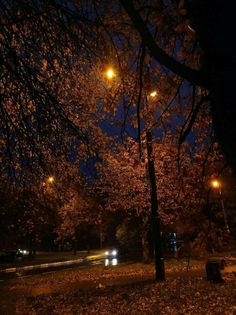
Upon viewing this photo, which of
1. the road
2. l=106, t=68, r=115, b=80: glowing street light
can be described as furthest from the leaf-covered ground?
the road

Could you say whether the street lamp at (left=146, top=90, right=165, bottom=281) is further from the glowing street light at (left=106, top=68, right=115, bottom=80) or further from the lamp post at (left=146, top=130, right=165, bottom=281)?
the glowing street light at (left=106, top=68, right=115, bottom=80)

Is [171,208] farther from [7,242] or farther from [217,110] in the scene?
[217,110]

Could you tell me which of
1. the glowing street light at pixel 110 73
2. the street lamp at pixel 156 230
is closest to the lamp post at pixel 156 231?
the street lamp at pixel 156 230

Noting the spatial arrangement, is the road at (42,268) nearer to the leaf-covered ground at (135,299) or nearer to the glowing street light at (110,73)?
the leaf-covered ground at (135,299)

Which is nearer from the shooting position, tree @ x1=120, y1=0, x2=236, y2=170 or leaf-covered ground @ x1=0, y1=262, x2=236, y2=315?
tree @ x1=120, y1=0, x2=236, y2=170

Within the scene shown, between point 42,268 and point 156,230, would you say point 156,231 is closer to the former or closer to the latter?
point 156,230

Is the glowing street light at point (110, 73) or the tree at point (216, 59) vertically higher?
the glowing street light at point (110, 73)

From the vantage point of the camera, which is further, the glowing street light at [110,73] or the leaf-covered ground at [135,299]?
the leaf-covered ground at [135,299]

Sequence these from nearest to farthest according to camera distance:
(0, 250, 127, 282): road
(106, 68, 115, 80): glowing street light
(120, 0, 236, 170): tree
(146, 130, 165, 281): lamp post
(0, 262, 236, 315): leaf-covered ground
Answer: (120, 0, 236, 170): tree
(106, 68, 115, 80): glowing street light
(0, 262, 236, 315): leaf-covered ground
(146, 130, 165, 281): lamp post
(0, 250, 127, 282): road

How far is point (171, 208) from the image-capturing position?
30953mm

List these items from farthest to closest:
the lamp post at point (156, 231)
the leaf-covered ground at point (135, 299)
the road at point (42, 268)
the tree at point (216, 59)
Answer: the road at point (42, 268) < the lamp post at point (156, 231) < the leaf-covered ground at point (135, 299) < the tree at point (216, 59)

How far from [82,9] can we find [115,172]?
1025 inches

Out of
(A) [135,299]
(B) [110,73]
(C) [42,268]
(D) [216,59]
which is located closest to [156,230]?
(A) [135,299]

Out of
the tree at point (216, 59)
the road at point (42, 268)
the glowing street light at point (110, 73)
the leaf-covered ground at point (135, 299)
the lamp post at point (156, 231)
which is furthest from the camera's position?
the road at point (42, 268)
